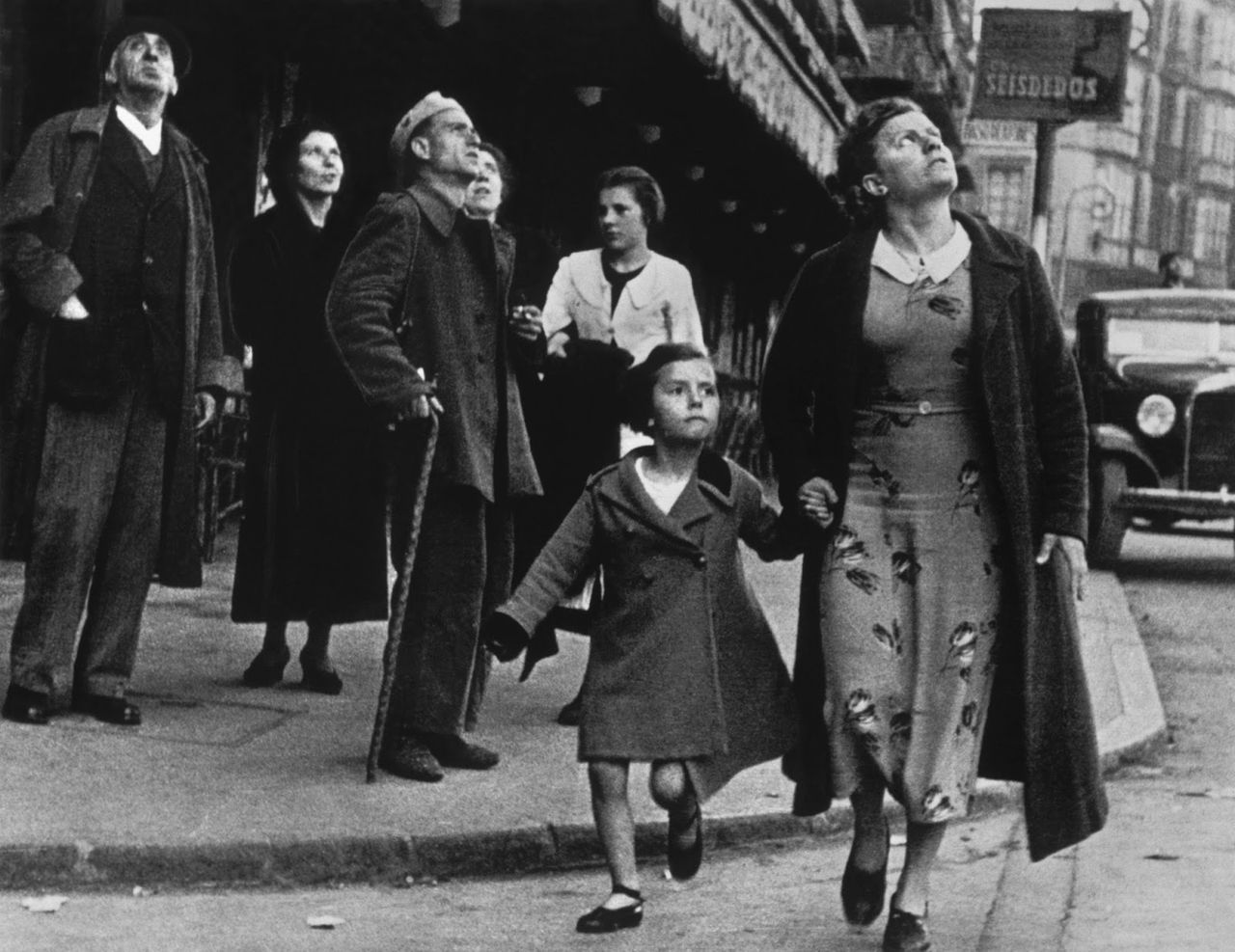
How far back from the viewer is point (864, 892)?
5.19 meters

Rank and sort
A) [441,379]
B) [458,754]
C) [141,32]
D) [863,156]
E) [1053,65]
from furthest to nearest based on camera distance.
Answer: [1053,65] → [141,32] → [458,754] → [441,379] → [863,156]

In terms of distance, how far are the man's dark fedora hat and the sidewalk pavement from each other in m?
1.97

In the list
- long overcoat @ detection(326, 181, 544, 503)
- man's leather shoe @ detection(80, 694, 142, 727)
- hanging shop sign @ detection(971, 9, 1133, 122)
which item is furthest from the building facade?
long overcoat @ detection(326, 181, 544, 503)

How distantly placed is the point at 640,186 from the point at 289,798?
2.44 meters

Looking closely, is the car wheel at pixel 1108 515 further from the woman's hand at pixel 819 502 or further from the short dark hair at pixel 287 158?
the woman's hand at pixel 819 502

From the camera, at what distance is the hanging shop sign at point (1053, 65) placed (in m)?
19.1

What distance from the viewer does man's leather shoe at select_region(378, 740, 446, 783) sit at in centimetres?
644

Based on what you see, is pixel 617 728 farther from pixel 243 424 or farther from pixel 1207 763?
pixel 243 424

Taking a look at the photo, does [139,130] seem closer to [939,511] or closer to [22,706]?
[22,706]

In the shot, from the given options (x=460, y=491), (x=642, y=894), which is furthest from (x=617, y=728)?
(x=460, y=491)

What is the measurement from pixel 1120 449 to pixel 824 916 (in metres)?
11.5

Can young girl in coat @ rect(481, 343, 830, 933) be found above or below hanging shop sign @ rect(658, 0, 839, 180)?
below

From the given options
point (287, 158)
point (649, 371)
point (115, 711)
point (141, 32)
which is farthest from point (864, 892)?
point (287, 158)

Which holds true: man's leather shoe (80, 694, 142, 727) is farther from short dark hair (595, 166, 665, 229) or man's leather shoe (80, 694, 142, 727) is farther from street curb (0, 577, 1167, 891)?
short dark hair (595, 166, 665, 229)
